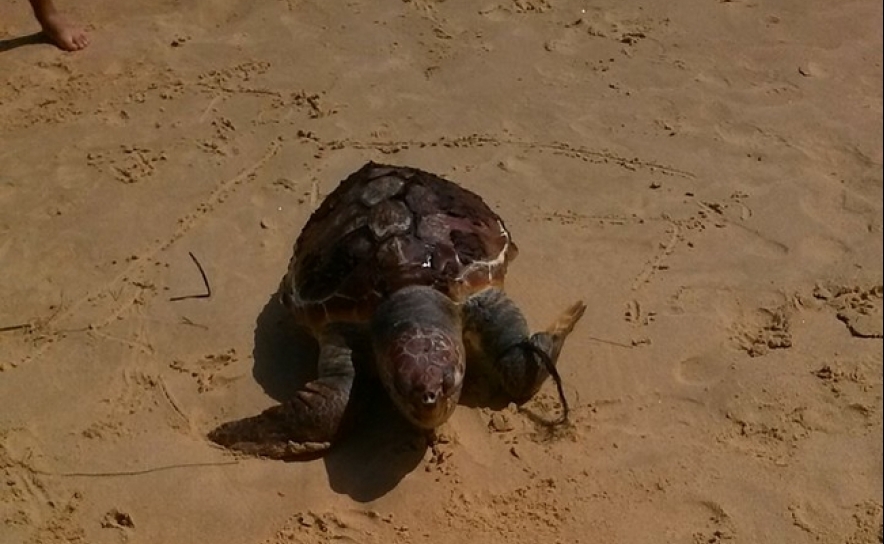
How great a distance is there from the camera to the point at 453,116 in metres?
4.05

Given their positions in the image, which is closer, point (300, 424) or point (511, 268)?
point (300, 424)

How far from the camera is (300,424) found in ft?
9.00

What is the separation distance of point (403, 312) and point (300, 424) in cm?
40

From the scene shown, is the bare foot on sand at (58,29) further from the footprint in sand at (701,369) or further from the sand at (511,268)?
the footprint in sand at (701,369)

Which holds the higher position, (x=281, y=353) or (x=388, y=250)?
(x=388, y=250)

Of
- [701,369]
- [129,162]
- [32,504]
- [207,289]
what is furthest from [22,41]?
[701,369]

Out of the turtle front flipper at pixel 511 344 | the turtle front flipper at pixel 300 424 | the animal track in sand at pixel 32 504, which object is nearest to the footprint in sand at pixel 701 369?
the turtle front flipper at pixel 511 344

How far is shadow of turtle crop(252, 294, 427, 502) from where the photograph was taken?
2703mm

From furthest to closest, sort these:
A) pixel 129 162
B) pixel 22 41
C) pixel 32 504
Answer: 1. pixel 22 41
2. pixel 129 162
3. pixel 32 504

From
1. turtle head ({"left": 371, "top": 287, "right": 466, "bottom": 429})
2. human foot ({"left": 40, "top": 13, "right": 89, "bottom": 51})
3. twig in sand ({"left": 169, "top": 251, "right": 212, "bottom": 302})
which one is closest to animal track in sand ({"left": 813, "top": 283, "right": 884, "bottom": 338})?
turtle head ({"left": 371, "top": 287, "right": 466, "bottom": 429})

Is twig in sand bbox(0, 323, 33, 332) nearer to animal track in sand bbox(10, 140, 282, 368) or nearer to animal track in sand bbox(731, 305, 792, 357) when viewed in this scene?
Answer: animal track in sand bbox(10, 140, 282, 368)

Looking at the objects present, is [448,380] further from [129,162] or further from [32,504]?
[129,162]

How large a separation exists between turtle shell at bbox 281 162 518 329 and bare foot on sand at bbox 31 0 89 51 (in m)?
2.23

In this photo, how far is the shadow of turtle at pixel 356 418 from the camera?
2.70 meters
